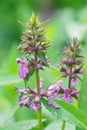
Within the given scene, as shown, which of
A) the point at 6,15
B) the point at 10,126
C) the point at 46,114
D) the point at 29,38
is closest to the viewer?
the point at 29,38

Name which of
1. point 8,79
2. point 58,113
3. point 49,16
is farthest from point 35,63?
point 49,16

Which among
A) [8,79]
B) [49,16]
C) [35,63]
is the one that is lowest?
[8,79]

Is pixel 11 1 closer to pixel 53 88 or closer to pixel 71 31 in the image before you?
pixel 71 31

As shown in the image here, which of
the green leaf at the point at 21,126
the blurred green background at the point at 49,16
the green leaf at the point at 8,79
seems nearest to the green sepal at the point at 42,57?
the green leaf at the point at 21,126

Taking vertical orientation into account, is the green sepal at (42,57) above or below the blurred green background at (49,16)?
below

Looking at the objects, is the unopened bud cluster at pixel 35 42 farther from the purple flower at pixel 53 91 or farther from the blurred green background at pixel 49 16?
the blurred green background at pixel 49 16

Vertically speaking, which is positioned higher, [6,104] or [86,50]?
[86,50]

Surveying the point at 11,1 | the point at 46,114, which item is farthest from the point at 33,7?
the point at 46,114

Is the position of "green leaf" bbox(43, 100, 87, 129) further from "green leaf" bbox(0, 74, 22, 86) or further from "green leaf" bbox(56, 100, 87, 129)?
"green leaf" bbox(0, 74, 22, 86)

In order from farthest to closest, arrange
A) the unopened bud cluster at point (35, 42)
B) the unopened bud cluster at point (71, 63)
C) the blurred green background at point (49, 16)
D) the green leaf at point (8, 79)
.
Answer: the blurred green background at point (49, 16)
the green leaf at point (8, 79)
the unopened bud cluster at point (71, 63)
the unopened bud cluster at point (35, 42)

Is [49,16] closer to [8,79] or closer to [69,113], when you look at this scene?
[8,79]

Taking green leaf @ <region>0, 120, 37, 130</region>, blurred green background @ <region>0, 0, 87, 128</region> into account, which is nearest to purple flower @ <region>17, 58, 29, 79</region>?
green leaf @ <region>0, 120, 37, 130</region>
